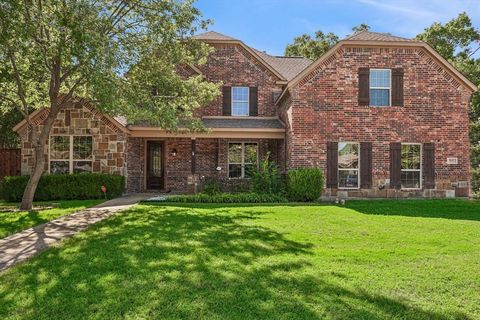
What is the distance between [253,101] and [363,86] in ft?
16.7

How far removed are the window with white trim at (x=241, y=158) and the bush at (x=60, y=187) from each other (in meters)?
5.59

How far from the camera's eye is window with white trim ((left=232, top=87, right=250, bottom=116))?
17703 millimetres

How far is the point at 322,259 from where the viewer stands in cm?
559

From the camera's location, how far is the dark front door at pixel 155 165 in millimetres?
17500

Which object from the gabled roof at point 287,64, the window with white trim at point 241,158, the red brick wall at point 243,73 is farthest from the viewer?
the gabled roof at point 287,64

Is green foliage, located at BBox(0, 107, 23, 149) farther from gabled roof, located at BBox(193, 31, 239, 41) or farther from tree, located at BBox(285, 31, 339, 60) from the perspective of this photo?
tree, located at BBox(285, 31, 339, 60)

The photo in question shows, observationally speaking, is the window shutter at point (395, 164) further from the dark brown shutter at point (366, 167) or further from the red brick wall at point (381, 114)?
the dark brown shutter at point (366, 167)

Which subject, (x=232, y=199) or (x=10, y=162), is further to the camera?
(x=10, y=162)

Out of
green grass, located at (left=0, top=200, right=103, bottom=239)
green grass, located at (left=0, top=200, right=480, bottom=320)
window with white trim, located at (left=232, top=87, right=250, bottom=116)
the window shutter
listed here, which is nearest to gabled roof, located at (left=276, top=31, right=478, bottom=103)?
window with white trim, located at (left=232, top=87, right=250, bottom=116)

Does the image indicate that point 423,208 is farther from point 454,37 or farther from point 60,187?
point 454,37

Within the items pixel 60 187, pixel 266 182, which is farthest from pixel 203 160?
pixel 60 187

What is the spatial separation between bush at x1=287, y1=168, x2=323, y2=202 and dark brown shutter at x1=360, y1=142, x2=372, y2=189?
6.71 feet

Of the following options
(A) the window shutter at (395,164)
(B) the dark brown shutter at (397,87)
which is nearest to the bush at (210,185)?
(A) the window shutter at (395,164)

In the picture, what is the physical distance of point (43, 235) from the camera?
733 centimetres
